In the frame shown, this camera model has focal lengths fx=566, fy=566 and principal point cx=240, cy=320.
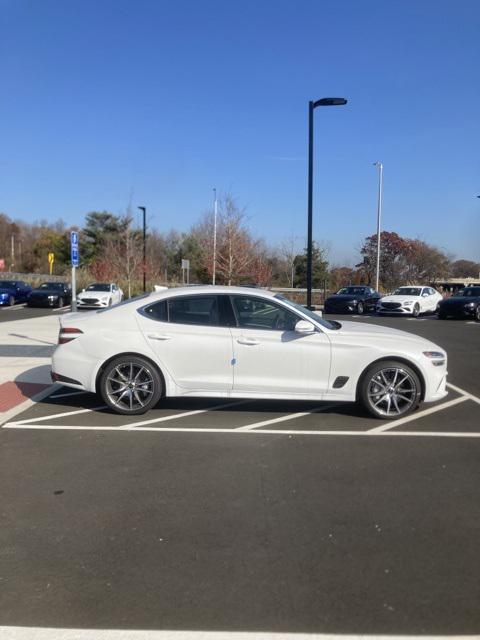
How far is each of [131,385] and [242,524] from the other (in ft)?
10.1

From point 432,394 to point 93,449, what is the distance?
3820mm

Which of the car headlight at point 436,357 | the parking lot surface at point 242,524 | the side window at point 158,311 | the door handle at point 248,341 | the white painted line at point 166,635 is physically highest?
the side window at point 158,311

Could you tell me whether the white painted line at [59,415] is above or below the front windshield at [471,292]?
below

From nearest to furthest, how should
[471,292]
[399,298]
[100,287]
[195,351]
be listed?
[195,351]
[471,292]
[399,298]
[100,287]

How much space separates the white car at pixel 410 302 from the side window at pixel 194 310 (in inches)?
834

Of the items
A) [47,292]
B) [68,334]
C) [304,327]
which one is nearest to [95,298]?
[47,292]

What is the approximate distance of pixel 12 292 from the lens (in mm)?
31109

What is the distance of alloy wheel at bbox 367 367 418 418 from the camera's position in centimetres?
645

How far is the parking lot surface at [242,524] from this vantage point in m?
2.85

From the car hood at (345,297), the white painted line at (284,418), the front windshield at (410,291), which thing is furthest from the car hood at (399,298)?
the white painted line at (284,418)

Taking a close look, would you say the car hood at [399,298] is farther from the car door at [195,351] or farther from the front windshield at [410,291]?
the car door at [195,351]

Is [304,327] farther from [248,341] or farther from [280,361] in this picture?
[248,341]

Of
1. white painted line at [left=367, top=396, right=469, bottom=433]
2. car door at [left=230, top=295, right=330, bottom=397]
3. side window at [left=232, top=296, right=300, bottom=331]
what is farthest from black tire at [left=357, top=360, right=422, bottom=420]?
side window at [left=232, top=296, right=300, bottom=331]

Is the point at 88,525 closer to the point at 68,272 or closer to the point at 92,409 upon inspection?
the point at 92,409
